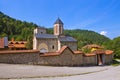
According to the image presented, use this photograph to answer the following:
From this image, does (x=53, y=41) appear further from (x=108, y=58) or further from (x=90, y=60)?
(x=90, y=60)

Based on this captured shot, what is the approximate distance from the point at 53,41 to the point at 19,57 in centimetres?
2921

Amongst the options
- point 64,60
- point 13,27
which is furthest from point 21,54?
point 13,27

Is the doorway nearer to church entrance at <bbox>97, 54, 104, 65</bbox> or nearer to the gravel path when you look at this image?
church entrance at <bbox>97, 54, 104, 65</bbox>

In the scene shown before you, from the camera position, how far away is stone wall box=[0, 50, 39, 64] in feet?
84.0

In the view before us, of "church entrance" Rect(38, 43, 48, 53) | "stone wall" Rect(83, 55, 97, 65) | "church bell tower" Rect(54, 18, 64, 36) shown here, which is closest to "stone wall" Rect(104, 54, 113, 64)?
"stone wall" Rect(83, 55, 97, 65)

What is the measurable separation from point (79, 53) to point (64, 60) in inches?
153

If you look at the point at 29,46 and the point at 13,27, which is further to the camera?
the point at 13,27

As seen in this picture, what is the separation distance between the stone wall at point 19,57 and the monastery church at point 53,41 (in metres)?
25.0

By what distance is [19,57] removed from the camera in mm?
26625

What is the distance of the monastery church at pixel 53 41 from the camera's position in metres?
53.4

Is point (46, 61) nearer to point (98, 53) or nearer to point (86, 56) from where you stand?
point (86, 56)

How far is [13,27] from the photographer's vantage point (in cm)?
11800

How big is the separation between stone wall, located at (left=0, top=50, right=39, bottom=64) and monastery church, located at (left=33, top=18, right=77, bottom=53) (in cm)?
2498

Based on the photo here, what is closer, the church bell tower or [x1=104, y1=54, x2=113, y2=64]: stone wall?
[x1=104, y1=54, x2=113, y2=64]: stone wall
